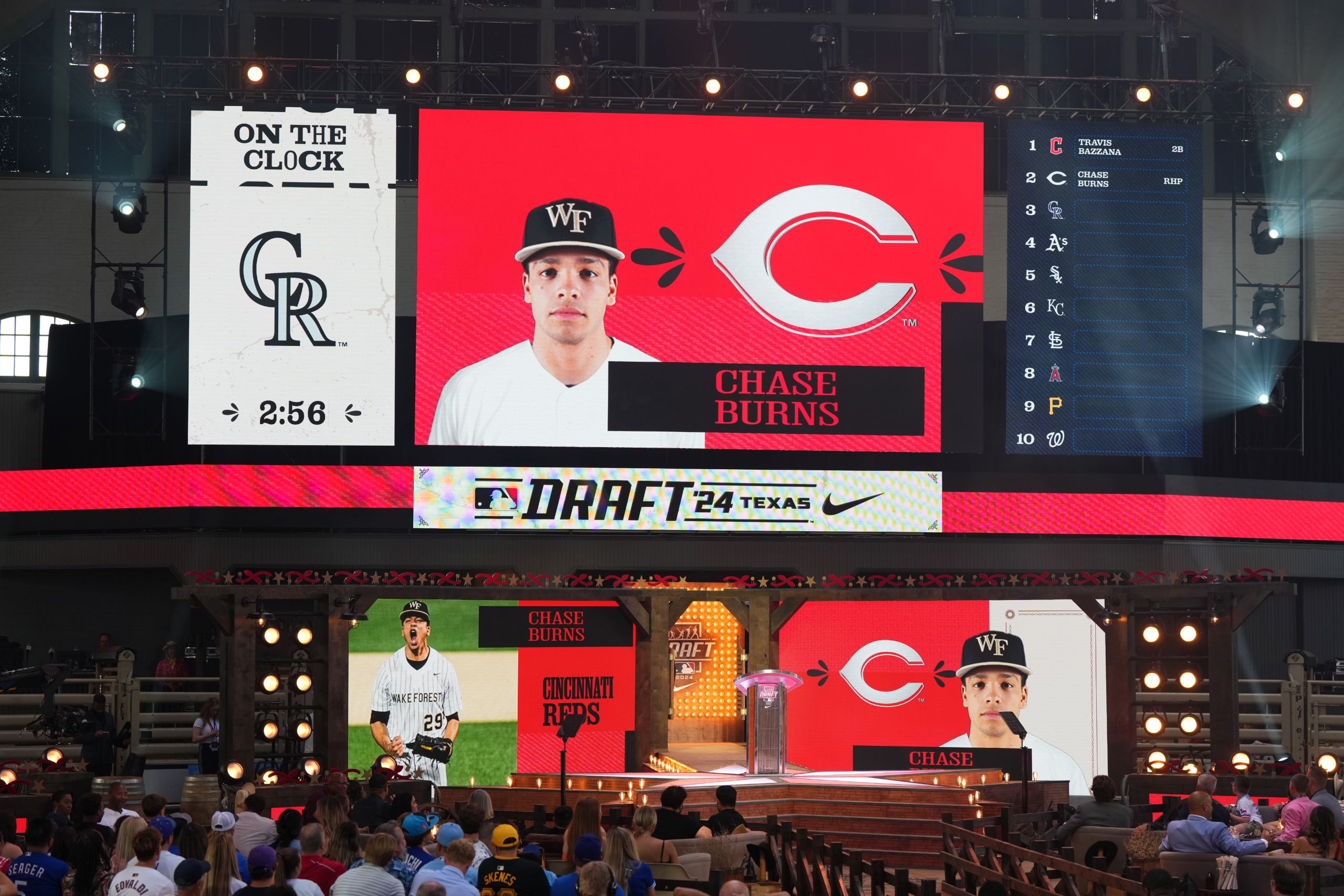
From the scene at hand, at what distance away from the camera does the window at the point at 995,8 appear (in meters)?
30.8

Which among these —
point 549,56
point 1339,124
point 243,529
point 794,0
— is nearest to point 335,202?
point 243,529

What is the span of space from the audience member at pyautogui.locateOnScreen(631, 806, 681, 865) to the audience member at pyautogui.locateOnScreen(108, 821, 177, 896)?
3.03m

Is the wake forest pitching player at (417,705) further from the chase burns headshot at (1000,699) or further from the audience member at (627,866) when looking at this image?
the audience member at (627,866)

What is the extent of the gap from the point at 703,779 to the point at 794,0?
18077 millimetres

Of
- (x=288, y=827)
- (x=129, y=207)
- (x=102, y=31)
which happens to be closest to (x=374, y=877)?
(x=288, y=827)

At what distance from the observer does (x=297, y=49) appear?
30078 mm

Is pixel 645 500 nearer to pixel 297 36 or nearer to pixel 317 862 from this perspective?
pixel 297 36

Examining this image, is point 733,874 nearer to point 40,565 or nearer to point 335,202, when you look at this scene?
point 335,202

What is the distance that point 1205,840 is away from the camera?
1158cm

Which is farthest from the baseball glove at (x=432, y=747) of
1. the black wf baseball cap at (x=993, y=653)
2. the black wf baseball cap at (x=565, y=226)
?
the black wf baseball cap at (x=565, y=226)

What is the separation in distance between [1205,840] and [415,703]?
28.6 feet

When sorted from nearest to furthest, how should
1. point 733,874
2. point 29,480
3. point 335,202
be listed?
point 733,874, point 335,202, point 29,480

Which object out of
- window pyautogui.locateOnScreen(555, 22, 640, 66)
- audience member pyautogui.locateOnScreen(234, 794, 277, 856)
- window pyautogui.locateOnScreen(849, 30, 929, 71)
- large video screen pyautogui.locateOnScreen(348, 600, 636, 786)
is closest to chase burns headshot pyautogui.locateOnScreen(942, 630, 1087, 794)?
large video screen pyautogui.locateOnScreen(348, 600, 636, 786)

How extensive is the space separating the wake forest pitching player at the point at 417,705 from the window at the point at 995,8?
18.2 m
